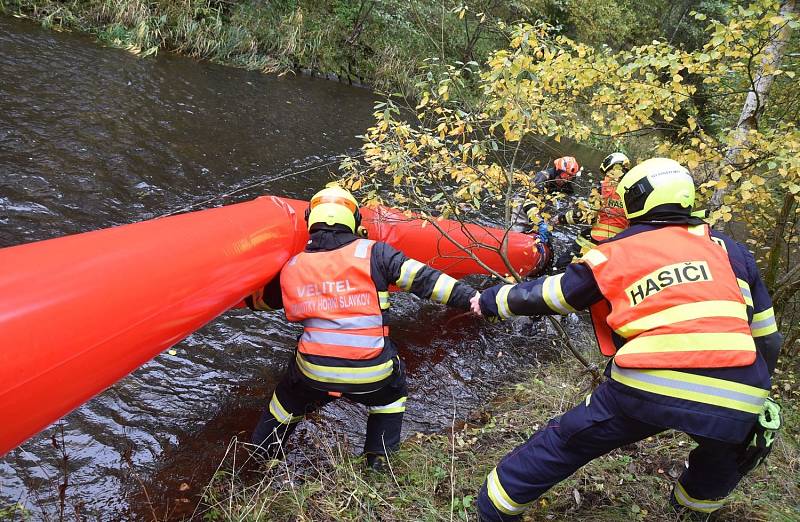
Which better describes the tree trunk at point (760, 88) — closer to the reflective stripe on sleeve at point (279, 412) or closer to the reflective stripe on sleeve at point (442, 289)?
the reflective stripe on sleeve at point (442, 289)

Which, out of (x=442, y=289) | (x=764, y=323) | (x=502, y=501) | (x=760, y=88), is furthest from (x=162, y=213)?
(x=760, y=88)

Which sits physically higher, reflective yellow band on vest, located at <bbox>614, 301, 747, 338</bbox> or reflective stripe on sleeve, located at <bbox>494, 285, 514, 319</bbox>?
reflective yellow band on vest, located at <bbox>614, 301, 747, 338</bbox>

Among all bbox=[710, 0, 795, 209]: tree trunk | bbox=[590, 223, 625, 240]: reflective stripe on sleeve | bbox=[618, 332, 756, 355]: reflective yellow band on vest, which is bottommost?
bbox=[590, 223, 625, 240]: reflective stripe on sleeve

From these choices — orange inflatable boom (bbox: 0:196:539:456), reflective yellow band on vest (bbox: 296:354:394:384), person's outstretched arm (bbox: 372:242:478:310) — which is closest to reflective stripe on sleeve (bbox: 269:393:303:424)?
reflective yellow band on vest (bbox: 296:354:394:384)

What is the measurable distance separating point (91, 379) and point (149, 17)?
11.3 meters

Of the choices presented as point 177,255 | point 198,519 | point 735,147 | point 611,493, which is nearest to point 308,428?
point 198,519

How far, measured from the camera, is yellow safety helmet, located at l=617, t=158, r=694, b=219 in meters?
2.25

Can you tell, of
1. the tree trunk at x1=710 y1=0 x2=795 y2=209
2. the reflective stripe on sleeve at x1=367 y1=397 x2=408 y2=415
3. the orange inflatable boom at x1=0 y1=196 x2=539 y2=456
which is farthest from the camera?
the tree trunk at x1=710 y1=0 x2=795 y2=209

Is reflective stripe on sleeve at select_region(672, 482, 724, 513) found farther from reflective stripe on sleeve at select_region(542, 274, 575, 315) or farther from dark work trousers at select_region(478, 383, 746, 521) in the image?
reflective stripe on sleeve at select_region(542, 274, 575, 315)

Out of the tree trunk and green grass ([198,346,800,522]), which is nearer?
green grass ([198,346,800,522])

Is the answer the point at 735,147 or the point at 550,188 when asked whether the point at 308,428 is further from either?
the point at 550,188

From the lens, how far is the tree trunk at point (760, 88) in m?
3.38

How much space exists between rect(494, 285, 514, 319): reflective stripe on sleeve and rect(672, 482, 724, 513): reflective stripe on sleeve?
4.00 ft

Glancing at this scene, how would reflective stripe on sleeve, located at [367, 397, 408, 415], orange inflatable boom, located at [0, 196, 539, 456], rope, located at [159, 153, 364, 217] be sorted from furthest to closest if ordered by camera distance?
rope, located at [159, 153, 364, 217], reflective stripe on sleeve, located at [367, 397, 408, 415], orange inflatable boom, located at [0, 196, 539, 456]
